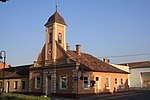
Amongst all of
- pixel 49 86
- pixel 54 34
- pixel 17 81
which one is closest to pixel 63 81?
pixel 49 86

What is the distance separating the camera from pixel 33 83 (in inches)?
1588

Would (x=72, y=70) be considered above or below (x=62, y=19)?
below

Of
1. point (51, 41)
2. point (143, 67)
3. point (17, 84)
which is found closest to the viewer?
point (51, 41)

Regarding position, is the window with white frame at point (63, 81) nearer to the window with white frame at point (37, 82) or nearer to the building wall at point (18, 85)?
the window with white frame at point (37, 82)

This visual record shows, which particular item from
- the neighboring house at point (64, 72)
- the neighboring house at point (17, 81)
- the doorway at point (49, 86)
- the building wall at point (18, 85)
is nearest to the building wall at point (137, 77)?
the neighboring house at point (64, 72)

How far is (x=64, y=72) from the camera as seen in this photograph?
34.9 meters

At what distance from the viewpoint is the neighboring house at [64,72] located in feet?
111

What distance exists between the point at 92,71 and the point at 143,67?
2743 cm

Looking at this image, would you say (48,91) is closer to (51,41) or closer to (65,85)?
(65,85)

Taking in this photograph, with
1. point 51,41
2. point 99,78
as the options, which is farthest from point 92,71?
point 51,41

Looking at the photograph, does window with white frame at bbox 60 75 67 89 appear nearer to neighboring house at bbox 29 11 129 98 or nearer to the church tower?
neighboring house at bbox 29 11 129 98

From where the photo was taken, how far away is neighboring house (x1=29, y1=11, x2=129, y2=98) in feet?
111

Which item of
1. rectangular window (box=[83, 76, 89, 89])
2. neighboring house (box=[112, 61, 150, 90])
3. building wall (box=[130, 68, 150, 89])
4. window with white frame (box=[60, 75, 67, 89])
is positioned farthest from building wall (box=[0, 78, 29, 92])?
building wall (box=[130, 68, 150, 89])

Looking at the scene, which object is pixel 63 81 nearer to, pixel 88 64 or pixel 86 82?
pixel 86 82
